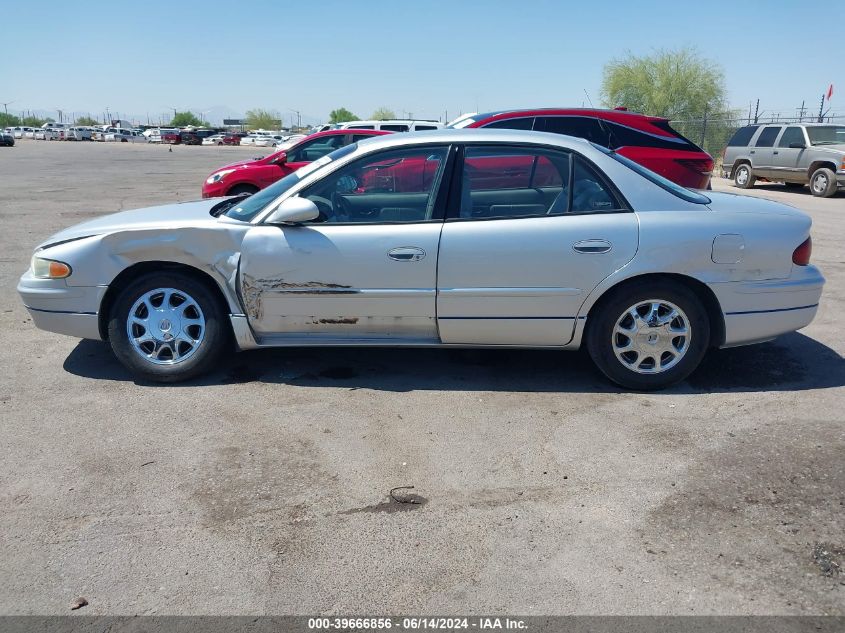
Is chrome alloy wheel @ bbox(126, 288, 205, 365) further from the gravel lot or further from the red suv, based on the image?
the red suv

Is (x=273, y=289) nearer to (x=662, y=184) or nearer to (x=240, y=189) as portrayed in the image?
(x=662, y=184)

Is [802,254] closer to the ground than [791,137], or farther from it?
closer to the ground

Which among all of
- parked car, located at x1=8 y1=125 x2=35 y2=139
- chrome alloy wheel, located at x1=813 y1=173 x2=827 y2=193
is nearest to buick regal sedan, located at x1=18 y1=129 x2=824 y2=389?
chrome alloy wheel, located at x1=813 y1=173 x2=827 y2=193

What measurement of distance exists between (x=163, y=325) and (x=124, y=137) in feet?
278

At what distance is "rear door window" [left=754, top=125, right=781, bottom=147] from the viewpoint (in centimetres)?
1926

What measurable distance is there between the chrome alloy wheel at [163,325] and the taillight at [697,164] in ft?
24.6

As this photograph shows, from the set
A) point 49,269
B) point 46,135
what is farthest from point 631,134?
point 46,135

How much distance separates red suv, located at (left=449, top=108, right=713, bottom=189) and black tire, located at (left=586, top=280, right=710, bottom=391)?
19.3 feet

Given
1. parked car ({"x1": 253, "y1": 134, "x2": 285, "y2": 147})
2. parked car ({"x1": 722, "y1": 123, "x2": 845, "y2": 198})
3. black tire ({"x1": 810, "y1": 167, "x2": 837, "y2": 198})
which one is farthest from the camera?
parked car ({"x1": 253, "y1": 134, "x2": 285, "y2": 147})

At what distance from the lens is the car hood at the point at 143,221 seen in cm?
473

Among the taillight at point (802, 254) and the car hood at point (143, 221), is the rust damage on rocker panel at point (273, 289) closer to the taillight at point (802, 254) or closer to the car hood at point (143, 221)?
the car hood at point (143, 221)

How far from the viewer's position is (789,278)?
4.63 meters

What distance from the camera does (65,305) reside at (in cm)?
475

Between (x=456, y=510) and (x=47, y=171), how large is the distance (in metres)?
26.7
